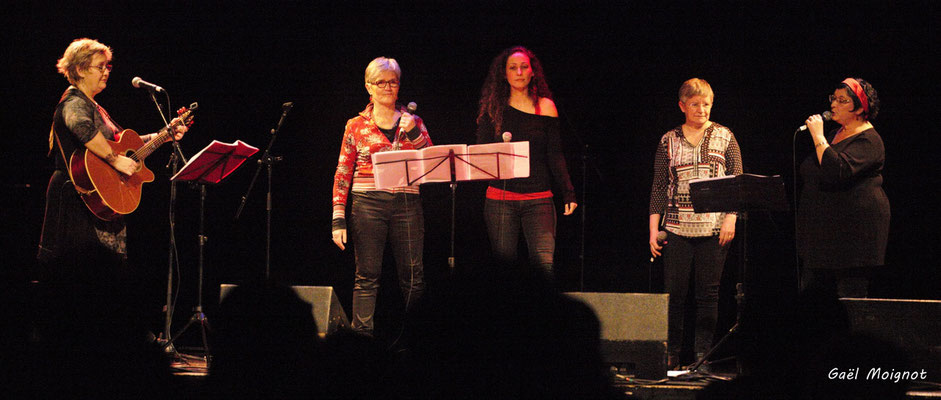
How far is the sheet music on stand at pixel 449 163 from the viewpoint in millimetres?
4051

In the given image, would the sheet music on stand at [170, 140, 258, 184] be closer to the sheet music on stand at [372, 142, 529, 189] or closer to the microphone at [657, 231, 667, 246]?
the sheet music on stand at [372, 142, 529, 189]

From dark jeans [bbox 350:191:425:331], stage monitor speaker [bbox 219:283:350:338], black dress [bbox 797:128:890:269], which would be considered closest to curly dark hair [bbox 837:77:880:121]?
black dress [bbox 797:128:890:269]

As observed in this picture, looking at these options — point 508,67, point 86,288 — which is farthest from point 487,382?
point 508,67

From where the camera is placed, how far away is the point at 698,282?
4250 mm

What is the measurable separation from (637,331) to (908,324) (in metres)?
1.23

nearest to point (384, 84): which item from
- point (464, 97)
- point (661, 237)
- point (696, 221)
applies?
point (464, 97)

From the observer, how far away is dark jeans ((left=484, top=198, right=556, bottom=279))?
444 cm

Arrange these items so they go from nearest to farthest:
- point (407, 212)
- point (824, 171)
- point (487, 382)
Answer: point (487, 382) < point (824, 171) < point (407, 212)

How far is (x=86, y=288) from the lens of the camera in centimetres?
→ 189

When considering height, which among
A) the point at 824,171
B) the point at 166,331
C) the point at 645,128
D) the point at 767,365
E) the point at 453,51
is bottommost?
the point at 166,331

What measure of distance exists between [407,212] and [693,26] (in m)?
2.76

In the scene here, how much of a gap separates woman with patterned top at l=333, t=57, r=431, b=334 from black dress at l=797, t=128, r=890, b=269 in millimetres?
Answer: 2240

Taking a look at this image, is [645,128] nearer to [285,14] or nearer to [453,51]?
[453,51]

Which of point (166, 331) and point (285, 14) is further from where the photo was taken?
point (285, 14)
